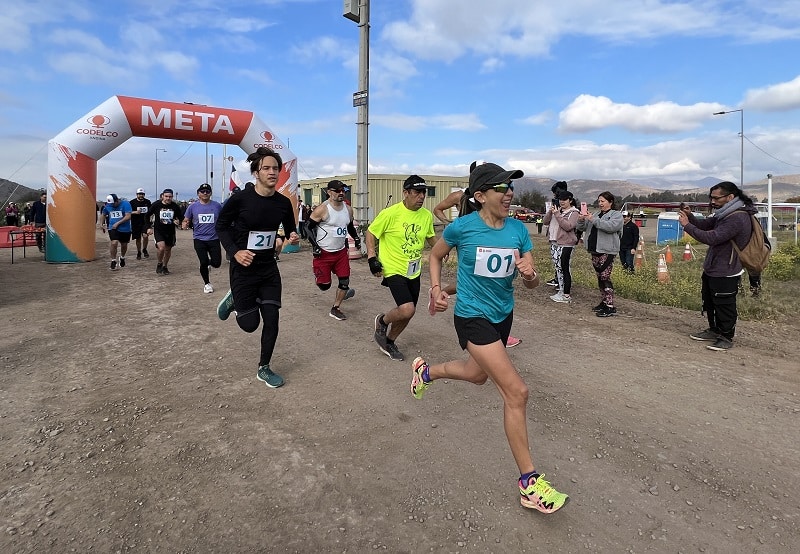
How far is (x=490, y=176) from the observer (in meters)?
2.97

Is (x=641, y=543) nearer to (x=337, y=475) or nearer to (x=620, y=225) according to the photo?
(x=337, y=475)

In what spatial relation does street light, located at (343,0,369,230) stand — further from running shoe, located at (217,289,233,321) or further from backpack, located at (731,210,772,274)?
backpack, located at (731,210,772,274)

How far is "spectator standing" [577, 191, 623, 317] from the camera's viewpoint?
6.86 metres

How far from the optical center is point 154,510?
257cm

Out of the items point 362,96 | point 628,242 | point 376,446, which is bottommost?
point 376,446

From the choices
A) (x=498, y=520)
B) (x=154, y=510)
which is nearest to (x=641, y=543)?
(x=498, y=520)

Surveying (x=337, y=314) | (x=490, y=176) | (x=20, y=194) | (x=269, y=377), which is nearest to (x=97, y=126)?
(x=337, y=314)

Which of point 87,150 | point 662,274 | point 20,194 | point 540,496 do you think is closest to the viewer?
point 540,496

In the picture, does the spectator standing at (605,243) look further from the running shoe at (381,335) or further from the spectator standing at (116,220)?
the spectator standing at (116,220)

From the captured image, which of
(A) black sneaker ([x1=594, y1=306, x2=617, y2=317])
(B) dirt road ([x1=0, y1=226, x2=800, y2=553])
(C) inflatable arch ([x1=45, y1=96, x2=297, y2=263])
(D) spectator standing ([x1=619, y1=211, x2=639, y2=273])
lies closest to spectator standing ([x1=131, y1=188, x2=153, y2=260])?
(C) inflatable arch ([x1=45, y1=96, x2=297, y2=263])

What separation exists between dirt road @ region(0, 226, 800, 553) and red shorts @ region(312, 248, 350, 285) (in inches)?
37.0

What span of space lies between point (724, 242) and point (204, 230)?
8013mm

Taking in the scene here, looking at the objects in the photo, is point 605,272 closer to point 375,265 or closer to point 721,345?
point 721,345

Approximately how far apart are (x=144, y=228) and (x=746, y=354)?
13.3 meters
